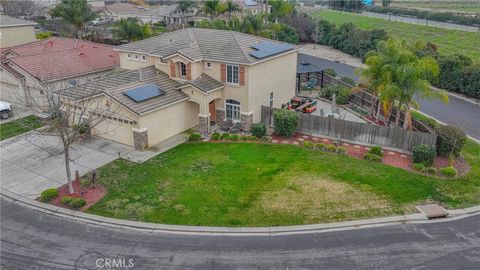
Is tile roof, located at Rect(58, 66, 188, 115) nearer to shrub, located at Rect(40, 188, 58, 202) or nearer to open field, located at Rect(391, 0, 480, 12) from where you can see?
shrub, located at Rect(40, 188, 58, 202)

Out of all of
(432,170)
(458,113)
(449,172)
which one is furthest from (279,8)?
(449,172)

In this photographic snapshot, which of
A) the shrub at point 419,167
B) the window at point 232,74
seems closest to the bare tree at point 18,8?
the window at point 232,74

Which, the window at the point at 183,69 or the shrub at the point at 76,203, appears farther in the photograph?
the window at the point at 183,69

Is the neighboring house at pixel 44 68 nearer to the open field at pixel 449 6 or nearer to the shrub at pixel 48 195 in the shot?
the shrub at pixel 48 195

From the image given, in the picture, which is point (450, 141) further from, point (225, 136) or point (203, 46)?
point (203, 46)

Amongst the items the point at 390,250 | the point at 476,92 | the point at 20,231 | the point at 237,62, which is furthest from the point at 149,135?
the point at 476,92

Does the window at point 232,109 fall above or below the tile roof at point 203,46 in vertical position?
below
